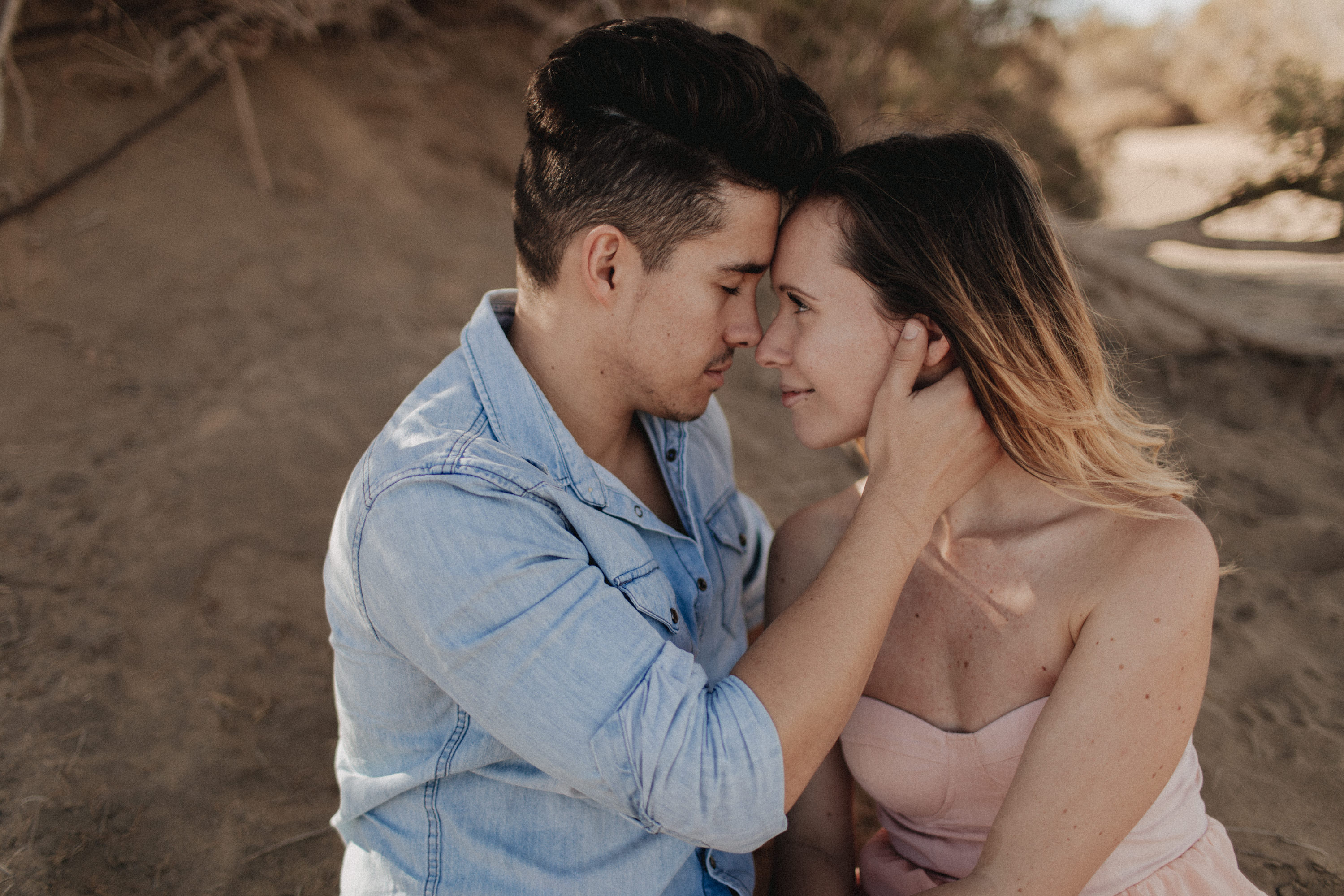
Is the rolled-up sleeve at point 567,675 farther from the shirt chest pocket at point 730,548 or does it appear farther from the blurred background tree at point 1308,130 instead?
the blurred background tree at point 1308,130

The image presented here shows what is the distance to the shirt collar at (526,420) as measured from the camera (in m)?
1.84

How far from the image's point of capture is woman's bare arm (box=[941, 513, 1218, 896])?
159cm

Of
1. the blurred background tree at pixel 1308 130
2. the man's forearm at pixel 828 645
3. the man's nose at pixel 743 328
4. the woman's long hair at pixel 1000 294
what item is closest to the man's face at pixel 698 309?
the man's nose at pixel 743 328

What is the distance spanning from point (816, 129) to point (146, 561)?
2939 millimetres

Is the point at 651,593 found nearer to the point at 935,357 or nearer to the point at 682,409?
the point at 682,409

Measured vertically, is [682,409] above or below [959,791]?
above

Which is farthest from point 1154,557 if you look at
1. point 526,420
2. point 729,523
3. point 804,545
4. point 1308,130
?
point 1308,130

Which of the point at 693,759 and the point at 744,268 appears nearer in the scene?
the point at 693,759

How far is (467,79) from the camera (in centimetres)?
627

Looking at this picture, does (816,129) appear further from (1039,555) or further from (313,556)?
(313,556)

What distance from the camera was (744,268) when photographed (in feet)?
Result: 6.70

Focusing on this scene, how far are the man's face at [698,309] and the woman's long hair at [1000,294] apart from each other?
0.75ft

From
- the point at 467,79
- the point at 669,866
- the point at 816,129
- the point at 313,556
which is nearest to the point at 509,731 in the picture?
the point at 669,866

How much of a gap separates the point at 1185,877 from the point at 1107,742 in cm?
52
